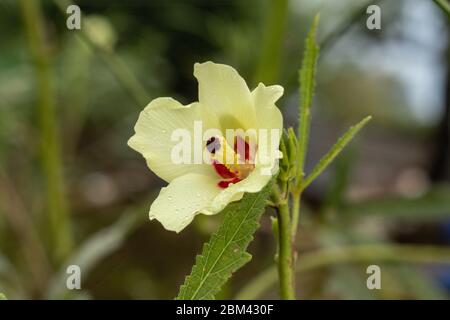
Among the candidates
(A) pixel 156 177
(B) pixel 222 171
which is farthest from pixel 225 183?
(A) pixel 156 177

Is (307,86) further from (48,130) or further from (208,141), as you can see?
(48,130)

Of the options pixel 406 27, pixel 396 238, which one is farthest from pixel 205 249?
pixel 396 238

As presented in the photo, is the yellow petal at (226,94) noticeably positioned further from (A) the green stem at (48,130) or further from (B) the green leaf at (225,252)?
(A) the green stem at (48,130)

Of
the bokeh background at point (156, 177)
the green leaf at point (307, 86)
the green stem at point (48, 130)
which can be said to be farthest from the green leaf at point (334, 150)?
the green stem at point (48, 130)

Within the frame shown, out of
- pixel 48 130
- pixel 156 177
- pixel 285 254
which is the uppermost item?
pixel 156 177

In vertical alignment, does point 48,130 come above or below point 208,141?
above

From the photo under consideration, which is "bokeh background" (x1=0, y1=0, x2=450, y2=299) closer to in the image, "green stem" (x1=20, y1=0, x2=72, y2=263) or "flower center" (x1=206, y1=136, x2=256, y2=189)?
"green stem" (x1=20, y1=0, x2=72, y2=263)
